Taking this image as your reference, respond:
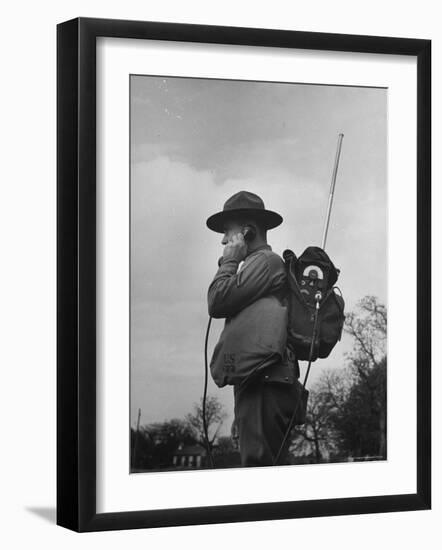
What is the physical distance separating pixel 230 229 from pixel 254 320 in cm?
29

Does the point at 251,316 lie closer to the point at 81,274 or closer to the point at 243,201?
the point at 243,201

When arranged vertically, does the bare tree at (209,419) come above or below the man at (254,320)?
below

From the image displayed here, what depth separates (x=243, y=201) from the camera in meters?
4.61

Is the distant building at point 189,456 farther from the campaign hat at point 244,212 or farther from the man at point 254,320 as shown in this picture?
the campaign hat at point 244,212

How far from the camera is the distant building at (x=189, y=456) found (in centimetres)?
454

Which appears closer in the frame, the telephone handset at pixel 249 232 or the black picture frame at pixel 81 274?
the black picture frame at pixel 81 274

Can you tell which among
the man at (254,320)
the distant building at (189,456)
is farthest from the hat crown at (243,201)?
the distant building at (189,456)

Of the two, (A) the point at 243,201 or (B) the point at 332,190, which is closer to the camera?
(A) the point at 243,201

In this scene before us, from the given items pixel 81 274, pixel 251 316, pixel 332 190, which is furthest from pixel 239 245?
pixel 81 274

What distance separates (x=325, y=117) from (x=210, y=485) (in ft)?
3.97

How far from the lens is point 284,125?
466cm

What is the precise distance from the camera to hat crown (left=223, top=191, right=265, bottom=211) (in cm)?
459

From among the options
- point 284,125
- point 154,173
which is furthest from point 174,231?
point 284,125

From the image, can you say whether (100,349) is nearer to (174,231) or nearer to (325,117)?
(174,231)
